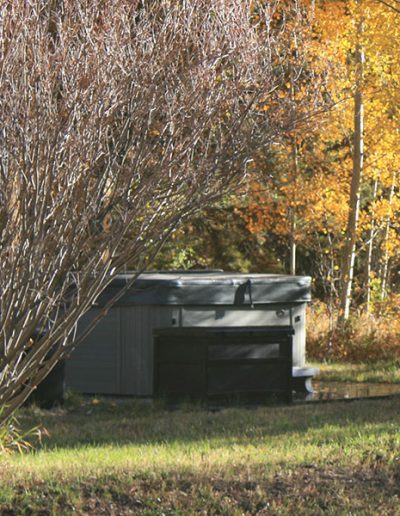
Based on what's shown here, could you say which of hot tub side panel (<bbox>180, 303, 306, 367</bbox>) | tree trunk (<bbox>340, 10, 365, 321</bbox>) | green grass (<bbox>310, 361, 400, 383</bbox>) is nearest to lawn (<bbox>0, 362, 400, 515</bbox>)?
hot tub side panel (<bbox>180, 303, 306, 367</bbox>)

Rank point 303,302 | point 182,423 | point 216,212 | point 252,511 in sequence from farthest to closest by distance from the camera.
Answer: point 216,212, point 303,302, point 182,423, point 252,511

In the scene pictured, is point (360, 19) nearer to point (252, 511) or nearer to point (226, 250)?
Result: point (226, 250)

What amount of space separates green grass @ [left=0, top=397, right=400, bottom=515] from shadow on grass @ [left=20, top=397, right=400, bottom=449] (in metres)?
0.02

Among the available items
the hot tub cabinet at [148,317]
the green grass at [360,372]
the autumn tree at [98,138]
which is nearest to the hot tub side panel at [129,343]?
the hot tub cabinet at [148,317]

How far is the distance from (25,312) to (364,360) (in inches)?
439

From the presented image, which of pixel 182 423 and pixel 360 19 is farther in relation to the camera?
pixel 360 19

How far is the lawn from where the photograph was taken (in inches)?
274

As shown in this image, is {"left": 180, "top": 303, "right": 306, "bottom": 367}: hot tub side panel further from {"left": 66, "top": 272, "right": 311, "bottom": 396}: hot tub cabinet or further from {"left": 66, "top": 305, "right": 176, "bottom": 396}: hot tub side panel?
{"left": 66, "top": 305, "right": 176, "bottom": 396}: hot tub side panel

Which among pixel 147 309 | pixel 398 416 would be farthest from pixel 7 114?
pixel 147 309

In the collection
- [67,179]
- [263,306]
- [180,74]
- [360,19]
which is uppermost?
[360,19]

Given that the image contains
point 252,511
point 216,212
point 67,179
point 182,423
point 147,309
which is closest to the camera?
point 252,511

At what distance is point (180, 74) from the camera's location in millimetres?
8016

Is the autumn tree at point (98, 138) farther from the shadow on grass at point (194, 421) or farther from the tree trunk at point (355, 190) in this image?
the tree trunk at point (355, 190)

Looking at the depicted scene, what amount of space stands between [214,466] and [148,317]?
580cm
